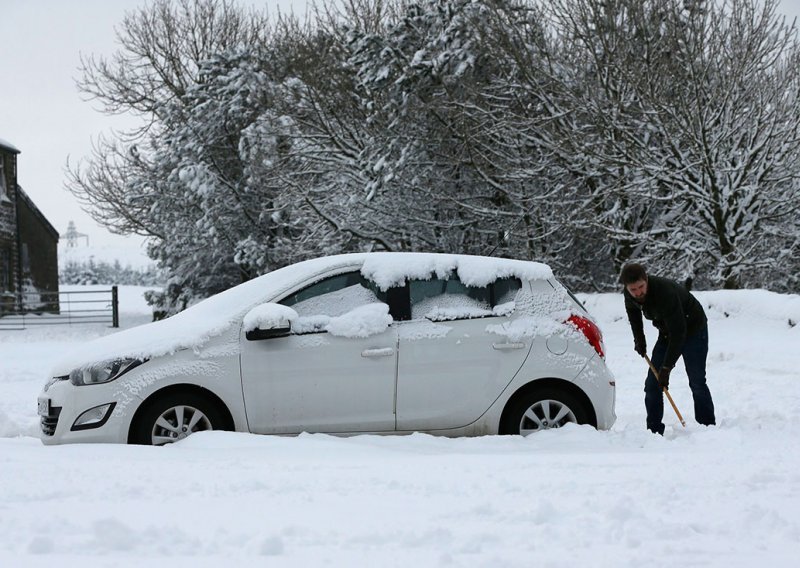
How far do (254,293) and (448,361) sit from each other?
150 centimetres

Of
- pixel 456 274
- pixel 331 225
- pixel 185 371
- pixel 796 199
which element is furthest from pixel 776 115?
pixel 185 371

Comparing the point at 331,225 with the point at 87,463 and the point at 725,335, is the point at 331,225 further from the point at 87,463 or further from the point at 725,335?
the point at 87,463

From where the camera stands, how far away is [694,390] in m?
7.33

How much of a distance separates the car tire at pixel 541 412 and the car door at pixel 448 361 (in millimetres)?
201

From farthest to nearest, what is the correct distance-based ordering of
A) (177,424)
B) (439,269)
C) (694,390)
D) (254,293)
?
(694,390)
(439,269)
(254,293)
(177,424)

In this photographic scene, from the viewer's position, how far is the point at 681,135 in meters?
17.7

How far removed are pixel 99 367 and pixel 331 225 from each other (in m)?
16.5

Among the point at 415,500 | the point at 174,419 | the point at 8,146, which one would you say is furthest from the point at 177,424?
the point at 8,146

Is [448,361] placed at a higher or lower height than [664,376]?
higher

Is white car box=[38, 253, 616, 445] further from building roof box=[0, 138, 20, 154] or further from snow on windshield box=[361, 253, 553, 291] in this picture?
building roof box=[0, 138, 20, 154]

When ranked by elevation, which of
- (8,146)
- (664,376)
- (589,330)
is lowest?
(664,376)

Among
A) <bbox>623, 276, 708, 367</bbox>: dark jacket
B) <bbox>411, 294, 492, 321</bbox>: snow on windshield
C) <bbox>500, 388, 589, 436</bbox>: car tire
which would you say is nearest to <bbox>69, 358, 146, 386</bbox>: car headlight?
<bbox>411, 294, 492, 321</bbox>: snow on windshield

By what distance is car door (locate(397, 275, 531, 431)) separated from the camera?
6543mm

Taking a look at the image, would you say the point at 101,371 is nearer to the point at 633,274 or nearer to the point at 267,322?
the point at 267,322
